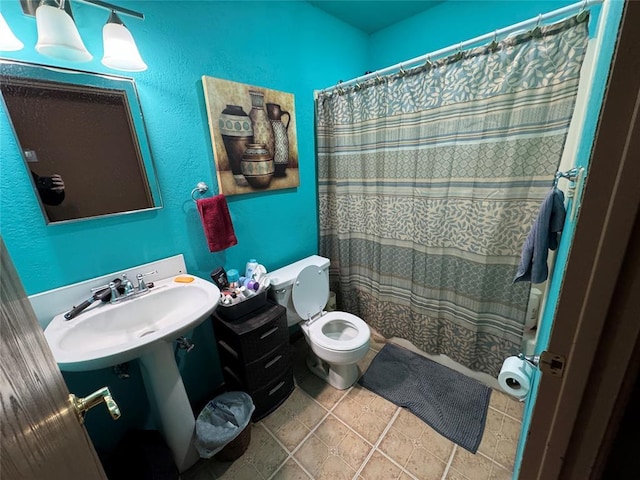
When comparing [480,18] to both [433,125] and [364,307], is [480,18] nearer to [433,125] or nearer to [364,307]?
[433,125]

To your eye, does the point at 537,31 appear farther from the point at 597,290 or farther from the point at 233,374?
the point at 233,374

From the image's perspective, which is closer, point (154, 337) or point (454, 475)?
point (154, 337)

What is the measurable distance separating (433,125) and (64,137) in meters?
1.74

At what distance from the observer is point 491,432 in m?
1.36

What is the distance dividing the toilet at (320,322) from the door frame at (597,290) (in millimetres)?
1119

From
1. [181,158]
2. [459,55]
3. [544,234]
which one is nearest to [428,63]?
[459,55]

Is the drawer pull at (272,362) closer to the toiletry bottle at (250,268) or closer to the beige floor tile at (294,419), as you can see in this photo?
the beige floor tile at (294,419)

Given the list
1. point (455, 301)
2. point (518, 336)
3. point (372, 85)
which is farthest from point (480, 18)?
point (518, 336)

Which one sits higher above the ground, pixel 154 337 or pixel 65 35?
pixel 65 35

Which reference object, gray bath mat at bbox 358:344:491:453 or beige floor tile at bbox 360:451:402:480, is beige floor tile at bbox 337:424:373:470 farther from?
gray bath mat at bbox 358:344:491:453

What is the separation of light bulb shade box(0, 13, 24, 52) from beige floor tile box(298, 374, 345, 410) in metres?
2.03

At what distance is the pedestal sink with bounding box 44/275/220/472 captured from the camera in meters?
0.85

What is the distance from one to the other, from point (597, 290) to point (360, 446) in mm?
1394

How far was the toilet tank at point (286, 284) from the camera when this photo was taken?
5.28 ft
